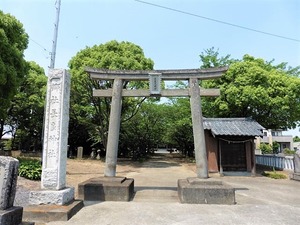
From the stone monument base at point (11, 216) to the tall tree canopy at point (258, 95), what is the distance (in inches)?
586

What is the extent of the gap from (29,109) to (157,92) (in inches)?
844

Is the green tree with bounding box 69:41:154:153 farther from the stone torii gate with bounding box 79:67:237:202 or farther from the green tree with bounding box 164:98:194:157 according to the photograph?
the stone torii gate with bounding box 79:67:237:202

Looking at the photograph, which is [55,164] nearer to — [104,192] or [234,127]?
[104,192]

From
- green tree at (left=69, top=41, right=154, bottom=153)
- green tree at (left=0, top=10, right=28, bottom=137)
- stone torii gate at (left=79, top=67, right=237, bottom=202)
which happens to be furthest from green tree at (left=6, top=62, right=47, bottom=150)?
stone torii gate at (left=79, top=67, right=237, bottom=202)

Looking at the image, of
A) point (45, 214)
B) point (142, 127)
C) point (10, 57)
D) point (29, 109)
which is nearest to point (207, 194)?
point (45, 214)

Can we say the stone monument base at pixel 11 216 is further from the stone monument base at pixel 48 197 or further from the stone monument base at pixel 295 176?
the stone monument base at pixel 295 176

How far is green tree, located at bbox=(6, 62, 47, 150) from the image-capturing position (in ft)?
80.4

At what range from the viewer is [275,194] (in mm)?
9312

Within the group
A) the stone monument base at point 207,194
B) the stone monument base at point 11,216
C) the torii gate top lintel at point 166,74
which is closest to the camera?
the stone monument base at point 11,216

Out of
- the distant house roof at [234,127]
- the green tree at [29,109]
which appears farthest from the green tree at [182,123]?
the green tree at [29,109]

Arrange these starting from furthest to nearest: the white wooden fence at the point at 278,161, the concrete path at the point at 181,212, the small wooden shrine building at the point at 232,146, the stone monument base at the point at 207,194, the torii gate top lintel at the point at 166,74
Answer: the white wooden fence at the point at 278,161 < the small wooden shrine building at the point at 232,146 < the torii gate top lintel at the point at 166,74 < the stone monument base at the point at 207,194 < the concrete path at the point at 181,212

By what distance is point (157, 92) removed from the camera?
8.92 meters

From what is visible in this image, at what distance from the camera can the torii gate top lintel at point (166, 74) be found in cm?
894

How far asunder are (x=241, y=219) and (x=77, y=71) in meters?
17.3
